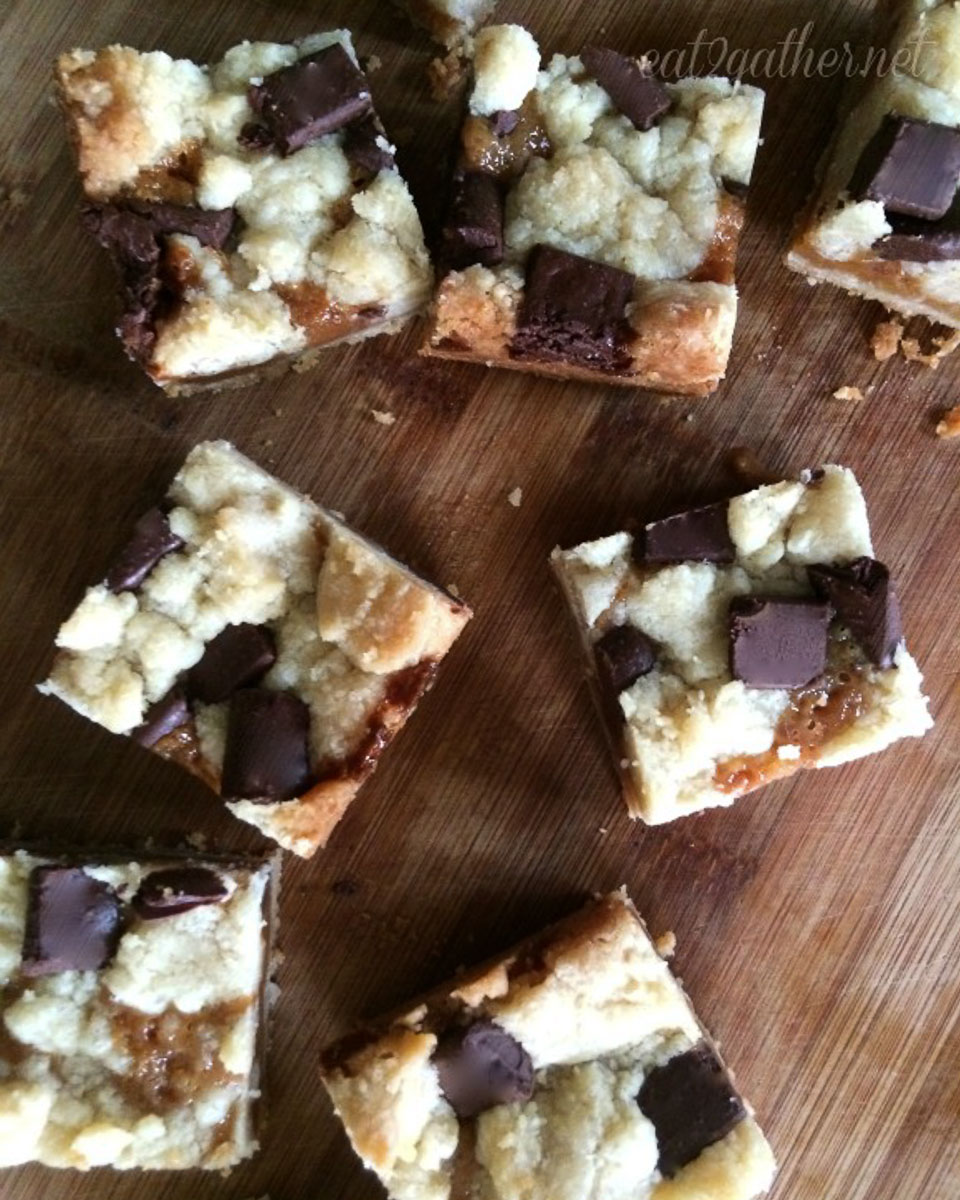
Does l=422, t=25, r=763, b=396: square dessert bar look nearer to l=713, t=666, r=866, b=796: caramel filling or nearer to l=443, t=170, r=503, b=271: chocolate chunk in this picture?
l=443, t=170, r=503, b=271: chocolate chunk

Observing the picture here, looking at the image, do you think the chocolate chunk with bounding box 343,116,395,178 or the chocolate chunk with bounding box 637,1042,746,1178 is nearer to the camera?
the chocolate chunk with bounding box 343,116,395,178

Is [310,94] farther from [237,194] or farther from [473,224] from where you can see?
[473,224]

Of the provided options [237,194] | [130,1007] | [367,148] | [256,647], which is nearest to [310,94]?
[367,148]

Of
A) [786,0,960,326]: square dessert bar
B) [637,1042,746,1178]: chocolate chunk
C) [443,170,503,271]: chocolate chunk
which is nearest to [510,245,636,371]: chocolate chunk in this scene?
[443,170,503,271]: chocolate chunk

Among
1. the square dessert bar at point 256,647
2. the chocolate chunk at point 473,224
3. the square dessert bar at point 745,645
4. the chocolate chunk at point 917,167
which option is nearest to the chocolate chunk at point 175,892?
the square dessert bar at point 256,647

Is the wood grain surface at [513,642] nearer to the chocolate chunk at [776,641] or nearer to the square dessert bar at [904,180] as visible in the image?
the square dessert bar at [904,180]

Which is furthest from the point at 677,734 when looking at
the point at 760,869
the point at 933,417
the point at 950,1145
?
the point at 950,1145

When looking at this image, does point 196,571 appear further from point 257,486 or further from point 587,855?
point 587,855
